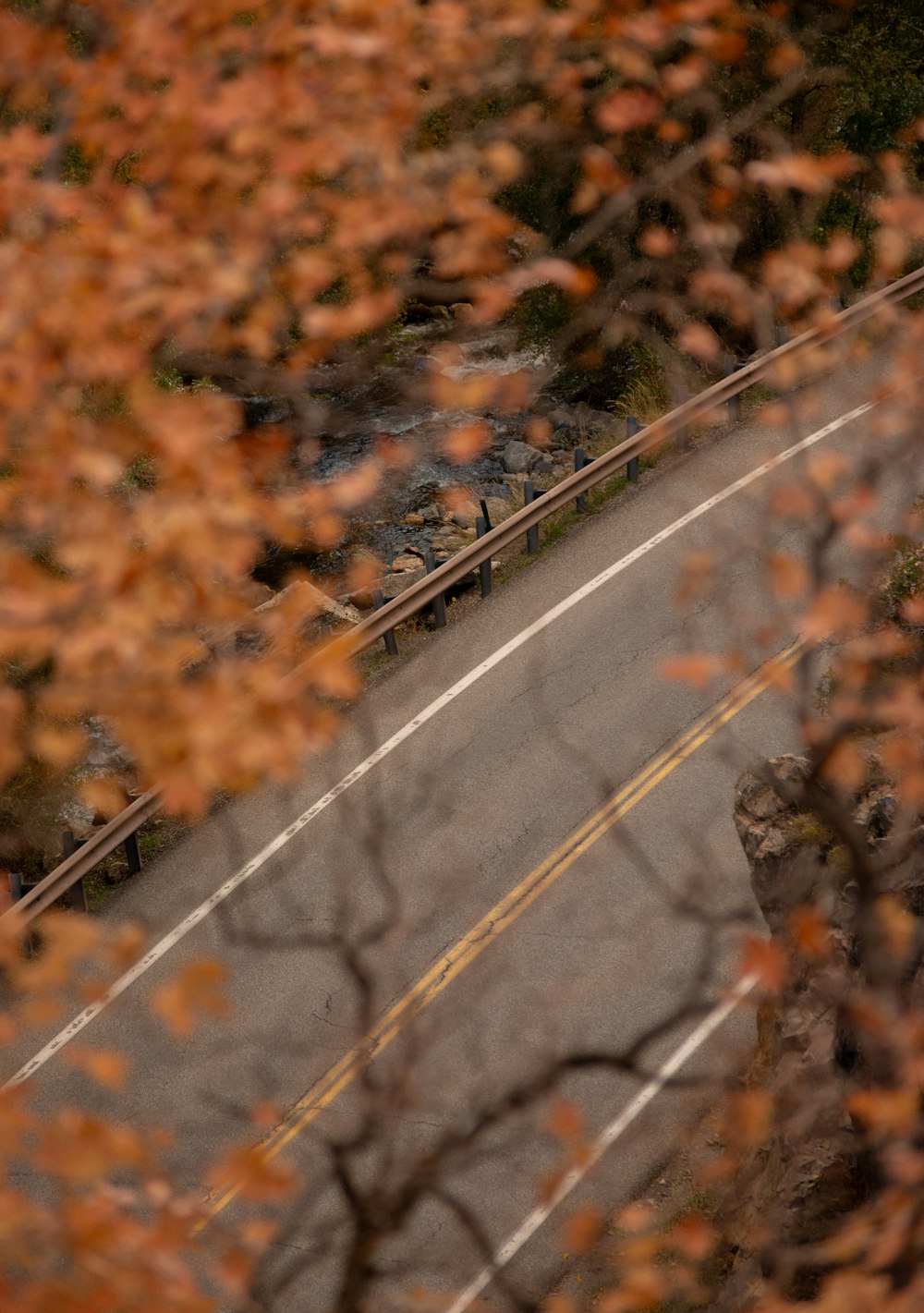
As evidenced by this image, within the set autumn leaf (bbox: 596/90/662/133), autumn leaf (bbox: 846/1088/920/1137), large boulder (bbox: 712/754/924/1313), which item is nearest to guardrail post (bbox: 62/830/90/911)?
large boulder (bbox: 712/754/924/1313)

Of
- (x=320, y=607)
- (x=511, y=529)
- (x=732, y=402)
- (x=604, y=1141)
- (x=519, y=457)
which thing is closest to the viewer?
(x=604, y=1141)

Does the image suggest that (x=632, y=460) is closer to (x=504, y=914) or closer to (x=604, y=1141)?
(x=504, y=914)

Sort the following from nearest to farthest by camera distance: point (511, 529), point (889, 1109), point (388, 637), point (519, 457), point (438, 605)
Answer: point (889, 1109), point (388, 637), point (438, 605), point (511, 529), point (519, 457)

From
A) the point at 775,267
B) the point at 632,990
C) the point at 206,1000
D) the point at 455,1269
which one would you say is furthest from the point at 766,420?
the point at 206,1000

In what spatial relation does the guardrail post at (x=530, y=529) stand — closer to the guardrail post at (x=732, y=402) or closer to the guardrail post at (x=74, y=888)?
the guardrail post at (x=732, y=402)

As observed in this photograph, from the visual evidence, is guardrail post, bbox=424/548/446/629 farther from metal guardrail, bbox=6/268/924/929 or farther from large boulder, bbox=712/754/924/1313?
large boulder, bbox=712/754/924/1313

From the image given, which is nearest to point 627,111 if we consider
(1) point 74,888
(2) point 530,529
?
(2) point 530,529

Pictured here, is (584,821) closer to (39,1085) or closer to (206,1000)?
(39,1085)
